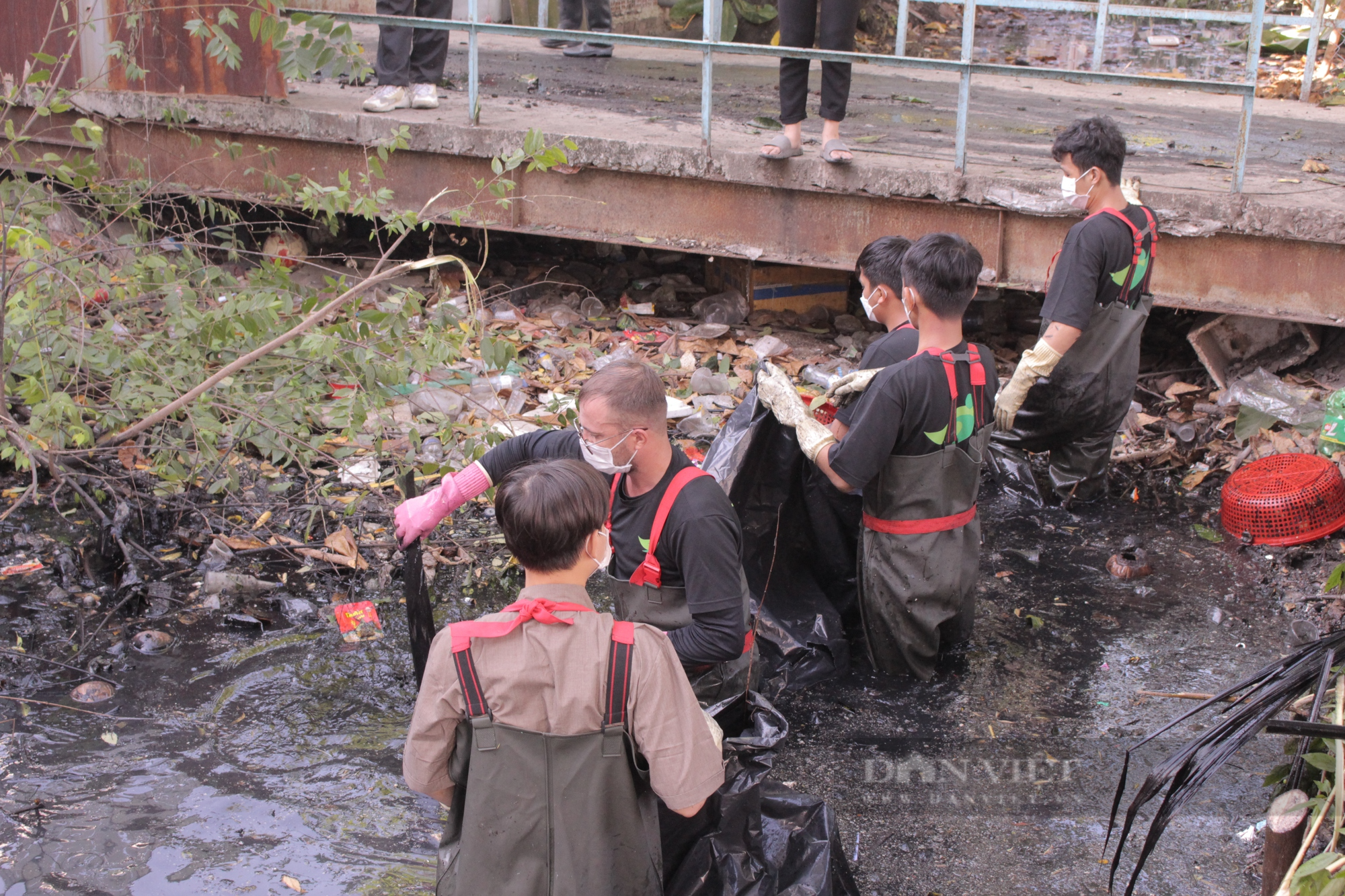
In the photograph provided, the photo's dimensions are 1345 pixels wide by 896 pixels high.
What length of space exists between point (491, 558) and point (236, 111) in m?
3.28

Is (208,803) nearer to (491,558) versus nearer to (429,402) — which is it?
(491,558)

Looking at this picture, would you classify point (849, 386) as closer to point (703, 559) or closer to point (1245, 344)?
point (703, 559)

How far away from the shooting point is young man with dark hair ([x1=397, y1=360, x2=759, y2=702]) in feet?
7.99

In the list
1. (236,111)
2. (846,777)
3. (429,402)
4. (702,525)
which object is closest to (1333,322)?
(846,777)

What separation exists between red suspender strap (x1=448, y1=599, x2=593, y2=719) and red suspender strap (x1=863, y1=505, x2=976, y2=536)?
1.66m

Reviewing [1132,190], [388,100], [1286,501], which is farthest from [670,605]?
[388,100]

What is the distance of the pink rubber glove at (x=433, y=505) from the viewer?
2.69m

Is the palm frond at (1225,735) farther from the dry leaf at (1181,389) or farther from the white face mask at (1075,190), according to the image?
the dry leaf at (1181,389)

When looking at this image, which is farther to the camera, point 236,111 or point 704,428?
point 236,111

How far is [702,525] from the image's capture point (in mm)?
2428

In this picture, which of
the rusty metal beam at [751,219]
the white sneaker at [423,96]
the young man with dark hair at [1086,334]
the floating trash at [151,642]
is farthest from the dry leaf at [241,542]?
the young man with dark hair at [1086,334]

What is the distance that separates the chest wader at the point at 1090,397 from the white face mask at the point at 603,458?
2.47 m

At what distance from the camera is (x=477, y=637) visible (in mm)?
1812

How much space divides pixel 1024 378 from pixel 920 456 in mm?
1418
